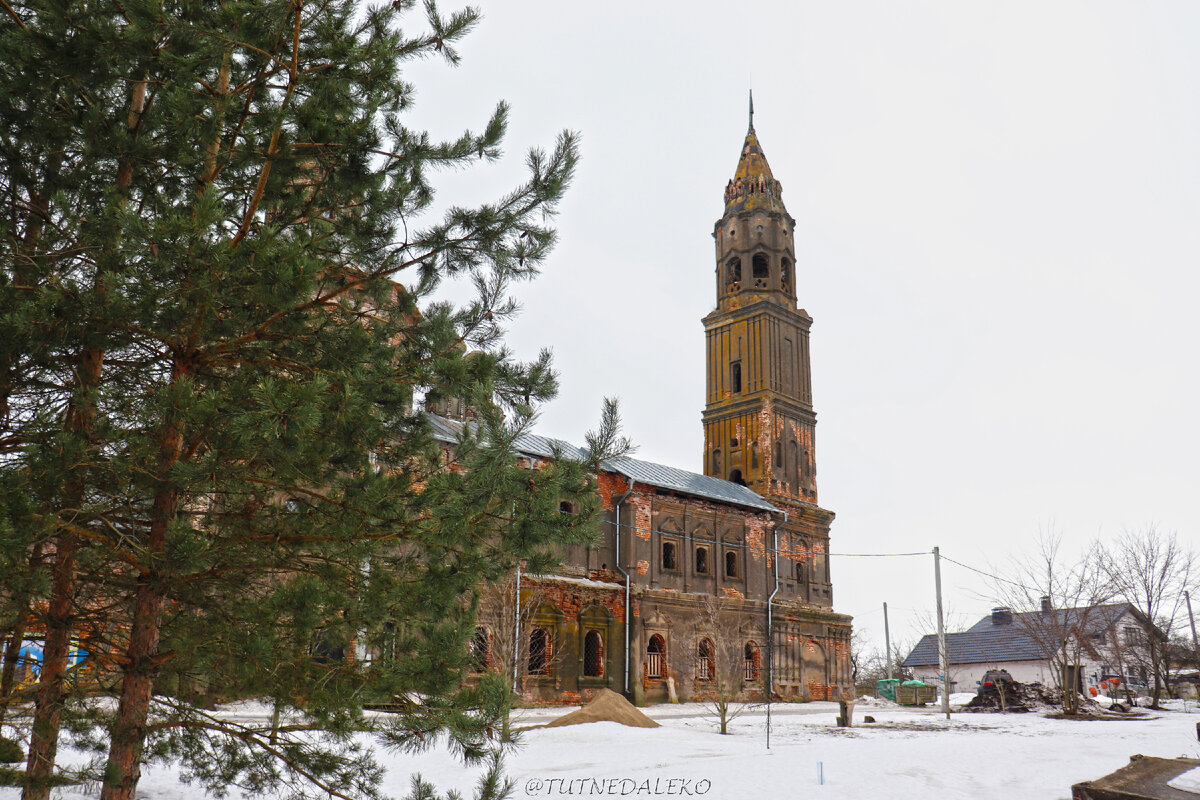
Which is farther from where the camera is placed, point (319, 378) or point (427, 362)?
point (427, 362)

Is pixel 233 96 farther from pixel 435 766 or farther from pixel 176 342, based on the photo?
pixel 435 766

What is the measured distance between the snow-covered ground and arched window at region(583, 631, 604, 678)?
860 centimetres

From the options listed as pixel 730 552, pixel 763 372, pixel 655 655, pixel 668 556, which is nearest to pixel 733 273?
pixel 763 372

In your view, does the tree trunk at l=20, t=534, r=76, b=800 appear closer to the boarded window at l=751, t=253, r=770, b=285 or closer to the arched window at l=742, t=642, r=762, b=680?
the arched window at l=742, t=642, r=762, b=680

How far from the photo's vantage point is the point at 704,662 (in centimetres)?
3247

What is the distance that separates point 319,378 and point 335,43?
2.66m

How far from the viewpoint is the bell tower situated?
39250mm

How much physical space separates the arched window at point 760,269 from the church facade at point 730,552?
0.10 meters

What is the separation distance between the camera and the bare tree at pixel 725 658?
3162 cm

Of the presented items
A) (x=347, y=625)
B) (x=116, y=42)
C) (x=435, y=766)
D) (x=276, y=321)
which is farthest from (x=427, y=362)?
(x=435, y=766)

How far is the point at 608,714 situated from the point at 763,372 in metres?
24.6

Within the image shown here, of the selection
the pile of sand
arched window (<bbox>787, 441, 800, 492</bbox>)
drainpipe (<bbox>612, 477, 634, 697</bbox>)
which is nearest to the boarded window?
arched window (<bbox>787, 441, 800, 492</bbox>)

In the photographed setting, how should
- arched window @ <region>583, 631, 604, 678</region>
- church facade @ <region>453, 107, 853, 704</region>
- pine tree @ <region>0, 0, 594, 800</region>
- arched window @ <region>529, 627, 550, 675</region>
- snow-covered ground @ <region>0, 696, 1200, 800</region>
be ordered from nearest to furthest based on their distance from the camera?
pine tree @ <region>0, 0, 594, 800</region> → snow-covered ground @ <region>0, 696, 1200, 800</region> → arched window @ <region>529, 627, 550, 675</region> → church facade @ <region>453, 107, 853, 704</region> → arched window @ <region>583, 631, 604, 678</region>

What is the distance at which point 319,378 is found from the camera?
459 centimetres
